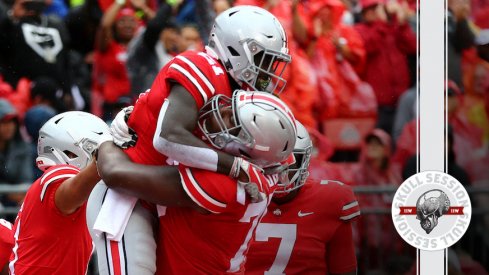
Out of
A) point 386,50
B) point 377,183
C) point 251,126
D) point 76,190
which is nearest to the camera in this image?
point 251,126

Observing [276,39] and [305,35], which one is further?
[305,35]

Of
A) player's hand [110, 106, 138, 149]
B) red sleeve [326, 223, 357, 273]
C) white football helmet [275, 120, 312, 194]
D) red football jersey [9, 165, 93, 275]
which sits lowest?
red sleeve [326, 223, 357, 273]

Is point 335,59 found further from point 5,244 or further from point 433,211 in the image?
point 5,244

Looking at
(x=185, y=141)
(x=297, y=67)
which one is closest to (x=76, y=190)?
(x=185, y=141)

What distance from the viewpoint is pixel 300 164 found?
344 centimetres

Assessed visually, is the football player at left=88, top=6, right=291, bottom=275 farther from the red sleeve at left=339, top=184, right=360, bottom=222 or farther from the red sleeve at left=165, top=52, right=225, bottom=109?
the red sleeve at left=339, top=184, right=360, bottom=222

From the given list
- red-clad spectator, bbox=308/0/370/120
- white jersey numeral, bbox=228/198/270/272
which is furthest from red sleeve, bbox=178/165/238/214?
red-clad spectator, bbox=308/0/370/120

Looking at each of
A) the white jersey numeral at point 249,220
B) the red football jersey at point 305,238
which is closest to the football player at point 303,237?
the red football jersey at point 305,238

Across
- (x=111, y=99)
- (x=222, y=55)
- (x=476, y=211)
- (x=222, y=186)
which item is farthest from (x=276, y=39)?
(x=111, y=99)

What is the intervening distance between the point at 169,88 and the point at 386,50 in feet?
4.77

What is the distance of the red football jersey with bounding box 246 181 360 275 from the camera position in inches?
144

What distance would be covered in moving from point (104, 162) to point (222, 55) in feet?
1.39

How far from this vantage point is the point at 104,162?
9.83 feet

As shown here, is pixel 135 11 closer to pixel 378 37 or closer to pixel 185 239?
pixel 378 37
